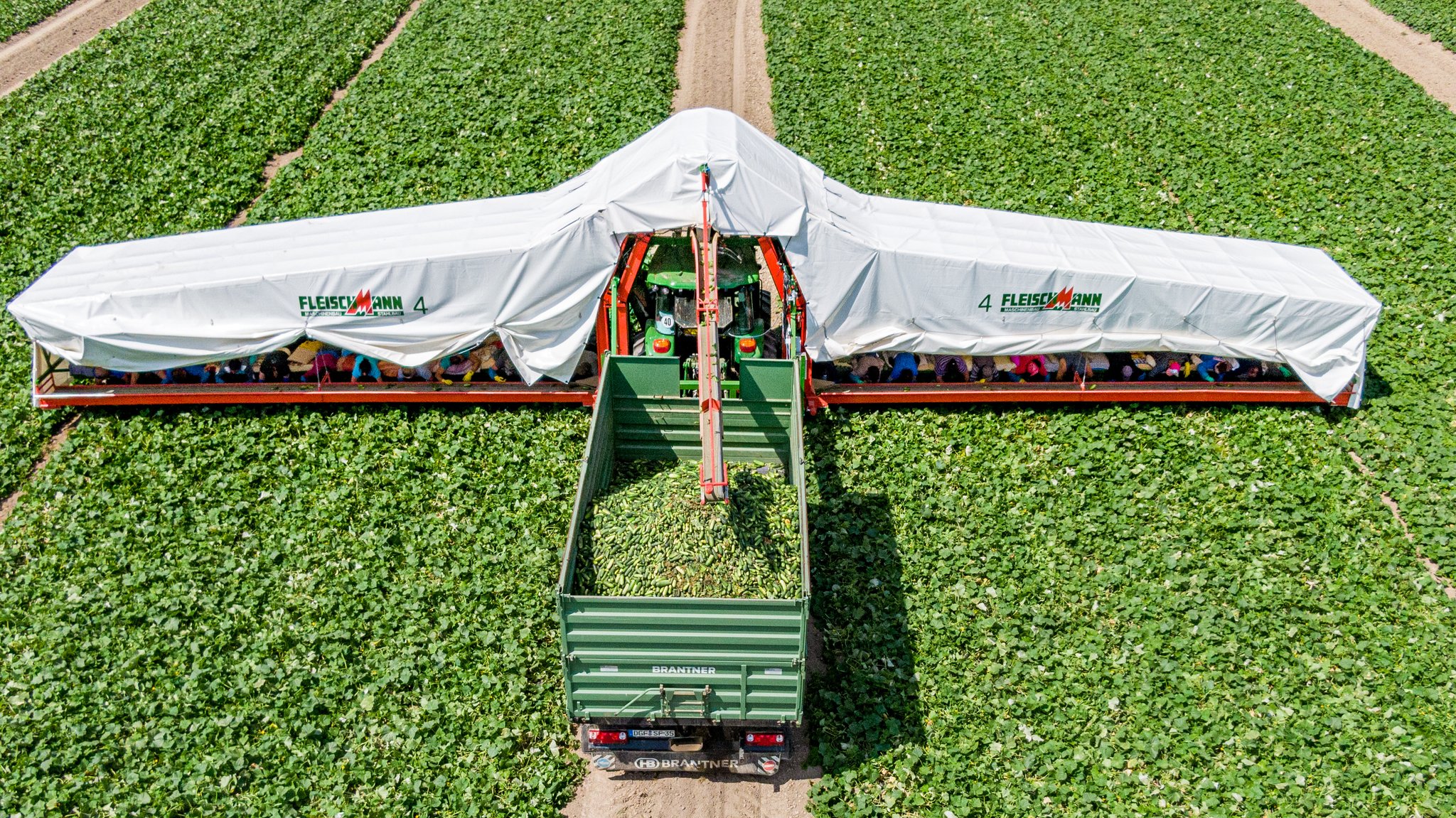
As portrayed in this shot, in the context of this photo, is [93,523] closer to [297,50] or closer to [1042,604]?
[1042,604]

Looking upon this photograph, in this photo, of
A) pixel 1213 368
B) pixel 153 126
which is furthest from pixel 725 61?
pixel 1213 368

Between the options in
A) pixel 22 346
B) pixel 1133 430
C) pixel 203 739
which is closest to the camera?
pixel 203 739

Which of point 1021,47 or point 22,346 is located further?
point 1021,47

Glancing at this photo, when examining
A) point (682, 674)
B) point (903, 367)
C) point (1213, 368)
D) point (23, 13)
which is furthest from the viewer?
point (23, 13)

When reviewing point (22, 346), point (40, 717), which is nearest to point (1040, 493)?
point (40, 717)

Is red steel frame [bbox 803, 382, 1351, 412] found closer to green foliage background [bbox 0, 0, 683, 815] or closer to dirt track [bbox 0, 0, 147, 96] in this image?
green foliage background [bbox 0, 0, 683, 815]

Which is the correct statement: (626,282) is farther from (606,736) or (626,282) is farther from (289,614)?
(606,736)
